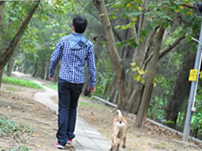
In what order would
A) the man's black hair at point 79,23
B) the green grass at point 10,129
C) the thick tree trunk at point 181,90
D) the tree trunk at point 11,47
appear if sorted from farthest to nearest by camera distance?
1. the thick tree trunk at point 181,90
2. the tree trunk at point 11,47
3. the man's black hair at point 79,23
4. the green grass at point 10,129

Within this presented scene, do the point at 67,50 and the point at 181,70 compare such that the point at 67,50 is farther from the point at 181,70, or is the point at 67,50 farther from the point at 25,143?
the point at 181,70

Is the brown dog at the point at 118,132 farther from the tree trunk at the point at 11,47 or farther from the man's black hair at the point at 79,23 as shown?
the tree trunk at the point at 11,47

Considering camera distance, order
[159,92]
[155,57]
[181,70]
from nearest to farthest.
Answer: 1. [155,57]
2. [181,70]
3. [159,92]

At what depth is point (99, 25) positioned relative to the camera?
21.2 meters

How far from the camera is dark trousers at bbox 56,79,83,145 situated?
459 centimetres

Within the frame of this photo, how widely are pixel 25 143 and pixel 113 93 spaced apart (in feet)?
58.2

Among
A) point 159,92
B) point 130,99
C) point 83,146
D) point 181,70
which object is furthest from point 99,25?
point 83,146

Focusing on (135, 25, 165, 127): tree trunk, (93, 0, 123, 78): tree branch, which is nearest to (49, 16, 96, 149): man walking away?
(135, 25, 165, 127): tree trunk

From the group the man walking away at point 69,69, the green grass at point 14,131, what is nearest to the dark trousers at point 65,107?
the man walking away at point 69,69

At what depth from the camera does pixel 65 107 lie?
4672 millimetres

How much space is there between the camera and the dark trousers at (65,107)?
4586 millimetres

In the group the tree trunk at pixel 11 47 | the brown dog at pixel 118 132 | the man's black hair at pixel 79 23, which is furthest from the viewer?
the tree trunk at pixel 11 47

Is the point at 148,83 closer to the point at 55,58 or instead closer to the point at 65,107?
the point at 65,107

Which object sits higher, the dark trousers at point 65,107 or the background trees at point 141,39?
the background trees at point 141,39
